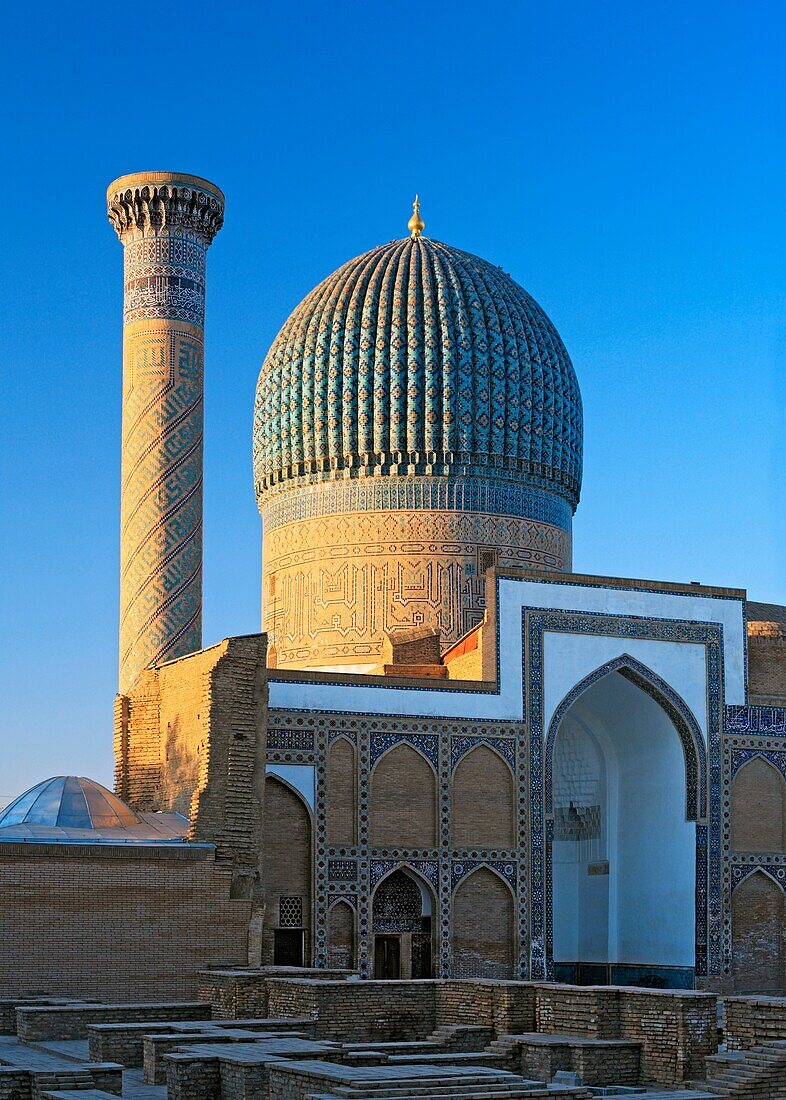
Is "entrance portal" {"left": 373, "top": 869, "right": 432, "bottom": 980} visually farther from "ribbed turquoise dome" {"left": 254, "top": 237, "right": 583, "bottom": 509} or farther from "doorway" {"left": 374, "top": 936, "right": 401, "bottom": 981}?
"ribbed turquoise dome" {"left": 254, "top": 237, "right": 583, "bottom": 509}

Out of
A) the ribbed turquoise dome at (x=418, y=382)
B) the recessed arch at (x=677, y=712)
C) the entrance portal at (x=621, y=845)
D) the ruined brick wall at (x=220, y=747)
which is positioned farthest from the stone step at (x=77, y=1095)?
the ribbed turquoise dome at (x=418, y=382)

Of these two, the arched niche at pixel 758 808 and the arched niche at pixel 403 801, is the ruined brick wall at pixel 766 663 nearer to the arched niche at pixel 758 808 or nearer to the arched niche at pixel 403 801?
the arched niche at pixel 758 808

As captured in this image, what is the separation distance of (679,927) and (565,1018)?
6.83m

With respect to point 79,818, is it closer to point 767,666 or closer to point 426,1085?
point 426,1085

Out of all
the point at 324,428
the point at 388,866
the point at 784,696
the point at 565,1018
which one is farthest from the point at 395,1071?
the point at 324,428

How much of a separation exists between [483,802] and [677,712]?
2.43m

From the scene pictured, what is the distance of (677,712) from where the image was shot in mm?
17547

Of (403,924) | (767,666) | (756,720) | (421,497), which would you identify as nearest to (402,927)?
(403,924)

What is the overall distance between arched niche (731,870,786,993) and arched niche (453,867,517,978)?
99.4 inches

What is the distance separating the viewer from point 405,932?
52.6ft

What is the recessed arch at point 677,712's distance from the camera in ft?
56.7

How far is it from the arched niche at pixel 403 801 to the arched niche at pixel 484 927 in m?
0.62

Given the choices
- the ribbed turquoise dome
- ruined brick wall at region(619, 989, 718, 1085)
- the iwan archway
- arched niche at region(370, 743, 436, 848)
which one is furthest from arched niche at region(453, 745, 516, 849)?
ruined brick wall at region(619, 989, 718, 1085)

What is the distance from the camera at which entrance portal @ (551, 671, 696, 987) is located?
17.4 meters
